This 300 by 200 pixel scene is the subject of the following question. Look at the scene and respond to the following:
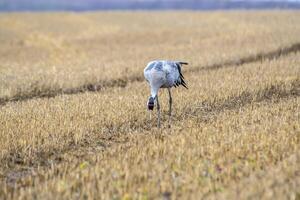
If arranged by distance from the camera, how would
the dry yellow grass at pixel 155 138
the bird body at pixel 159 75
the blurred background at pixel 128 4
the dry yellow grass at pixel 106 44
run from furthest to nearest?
the blurred background at pixel 128 4, the dry yellow grass at pixel 106 44, the bird body at pixel 159 75, the dry yellow grass at pixel 155 138

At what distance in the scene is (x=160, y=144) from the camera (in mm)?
8750

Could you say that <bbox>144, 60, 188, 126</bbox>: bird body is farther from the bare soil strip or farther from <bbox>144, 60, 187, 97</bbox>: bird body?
the bare soil strip

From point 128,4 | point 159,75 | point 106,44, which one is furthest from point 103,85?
point 128,4

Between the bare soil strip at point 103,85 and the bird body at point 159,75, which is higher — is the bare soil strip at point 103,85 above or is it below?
below

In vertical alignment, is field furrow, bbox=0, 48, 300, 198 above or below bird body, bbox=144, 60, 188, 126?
below

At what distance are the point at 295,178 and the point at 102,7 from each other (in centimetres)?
10026

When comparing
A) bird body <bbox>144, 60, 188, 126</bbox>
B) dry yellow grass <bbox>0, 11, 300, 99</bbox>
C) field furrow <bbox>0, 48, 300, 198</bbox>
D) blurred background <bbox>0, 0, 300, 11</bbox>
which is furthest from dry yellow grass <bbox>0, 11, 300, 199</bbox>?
blurred background <bbox>0, 0, 300, 11</bbox>

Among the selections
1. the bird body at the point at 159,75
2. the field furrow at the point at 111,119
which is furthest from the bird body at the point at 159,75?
the field furrow at the point at 111,119

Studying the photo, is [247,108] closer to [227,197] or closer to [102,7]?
[227,197]

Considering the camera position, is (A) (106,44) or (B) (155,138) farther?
(A) (106,44)

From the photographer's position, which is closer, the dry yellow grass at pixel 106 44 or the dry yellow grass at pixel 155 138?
the dry yellow grass at pixel 155 138

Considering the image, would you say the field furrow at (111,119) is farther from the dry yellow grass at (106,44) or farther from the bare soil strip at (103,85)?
the dry yellow grass at (106,44)

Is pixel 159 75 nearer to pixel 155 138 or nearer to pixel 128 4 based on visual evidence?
pixel 155 138

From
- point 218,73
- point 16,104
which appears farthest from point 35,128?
point 218,73
